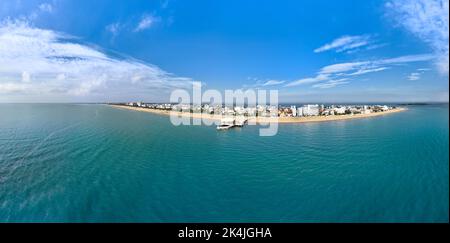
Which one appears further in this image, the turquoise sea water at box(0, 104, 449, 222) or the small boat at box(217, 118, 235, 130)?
the small boat at box(217, 118, 235, 130)

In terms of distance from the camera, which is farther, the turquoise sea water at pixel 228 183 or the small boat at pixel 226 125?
the small boat at pixel 226 125

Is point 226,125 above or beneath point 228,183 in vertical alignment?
above

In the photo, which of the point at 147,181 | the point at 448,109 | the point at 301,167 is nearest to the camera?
the point at 448,109

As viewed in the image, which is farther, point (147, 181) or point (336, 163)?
point (336, 163)

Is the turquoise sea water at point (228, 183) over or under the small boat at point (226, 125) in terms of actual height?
under

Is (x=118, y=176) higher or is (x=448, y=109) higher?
(x=448, y=109)

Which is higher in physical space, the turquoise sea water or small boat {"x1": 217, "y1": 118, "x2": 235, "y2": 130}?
small boat {"x1": 217, "y1": 118, "x2": 235, "y2": 130}

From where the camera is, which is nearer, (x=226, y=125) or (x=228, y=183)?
(x=228, y=183)

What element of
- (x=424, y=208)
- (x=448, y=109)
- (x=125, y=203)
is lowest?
(x=125, y=203)
